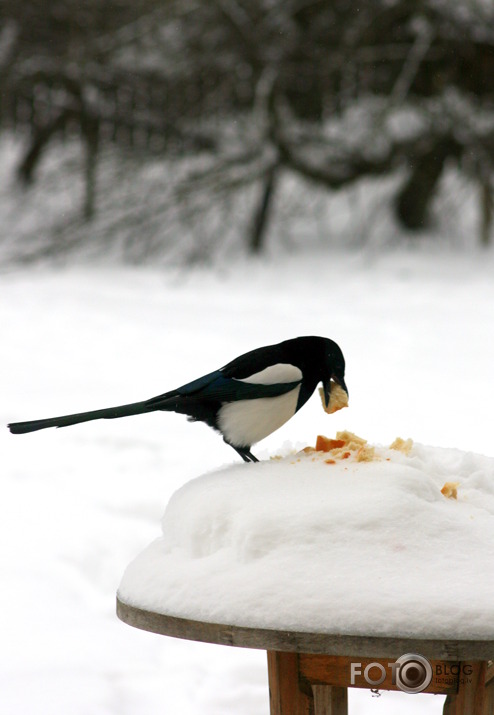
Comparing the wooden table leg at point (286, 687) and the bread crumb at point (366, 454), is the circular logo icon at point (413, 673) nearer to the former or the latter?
the wooden table leg at point (286, 687)

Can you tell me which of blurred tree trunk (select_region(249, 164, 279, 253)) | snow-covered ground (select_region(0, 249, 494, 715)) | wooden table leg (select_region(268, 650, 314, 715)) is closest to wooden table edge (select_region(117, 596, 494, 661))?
wooden table leg (select_region(268, 650, 314, 715))

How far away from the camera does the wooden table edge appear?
162 cm

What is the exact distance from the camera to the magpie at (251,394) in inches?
88.4

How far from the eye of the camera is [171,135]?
27.0 ft

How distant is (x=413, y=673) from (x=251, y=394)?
73cm

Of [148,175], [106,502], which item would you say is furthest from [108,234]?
[106,502]

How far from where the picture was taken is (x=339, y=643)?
1.64m

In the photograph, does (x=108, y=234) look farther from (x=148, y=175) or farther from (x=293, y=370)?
(x=293, y=370)

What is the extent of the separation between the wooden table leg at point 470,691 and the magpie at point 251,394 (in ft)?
2.23

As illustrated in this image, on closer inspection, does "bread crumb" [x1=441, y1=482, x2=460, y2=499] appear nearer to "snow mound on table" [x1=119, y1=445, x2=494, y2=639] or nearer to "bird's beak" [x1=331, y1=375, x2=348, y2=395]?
"snow mound on table" [x1=119, y1=445, x2=494, y2=639]

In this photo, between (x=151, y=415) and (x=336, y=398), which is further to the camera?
(x=151, y=415)

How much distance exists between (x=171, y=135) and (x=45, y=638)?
5.66m

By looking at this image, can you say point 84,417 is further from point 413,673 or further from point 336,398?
→ point 413,673

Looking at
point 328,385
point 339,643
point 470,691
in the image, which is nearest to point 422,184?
point 328,385
